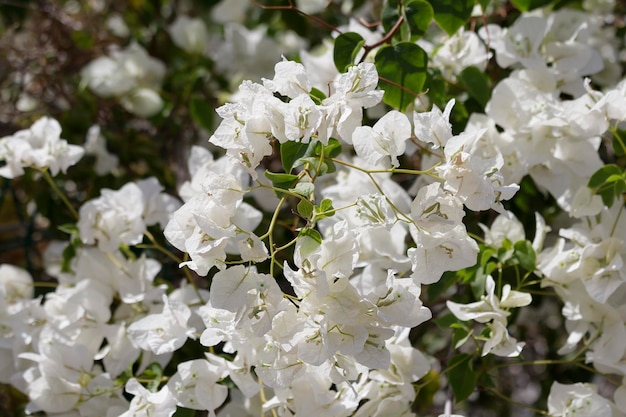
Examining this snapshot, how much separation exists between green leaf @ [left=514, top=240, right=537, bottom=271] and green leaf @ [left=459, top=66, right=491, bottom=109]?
192mm

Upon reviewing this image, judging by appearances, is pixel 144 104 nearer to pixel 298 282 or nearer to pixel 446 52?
pixel 446 52

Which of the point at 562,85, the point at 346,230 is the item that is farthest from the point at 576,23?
the point at 346,230

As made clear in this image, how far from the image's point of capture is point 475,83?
3.08ft

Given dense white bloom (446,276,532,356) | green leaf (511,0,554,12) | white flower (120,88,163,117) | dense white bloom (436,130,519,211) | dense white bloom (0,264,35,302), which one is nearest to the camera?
dense white bloom (436,130,519,211)

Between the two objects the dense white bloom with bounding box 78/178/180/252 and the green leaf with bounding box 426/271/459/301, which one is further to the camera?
the dense white bloom with bounding box 78/178/180/252

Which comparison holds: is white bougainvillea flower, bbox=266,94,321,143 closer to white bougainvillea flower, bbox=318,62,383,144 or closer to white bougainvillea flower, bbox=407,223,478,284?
white bougainvillea flower, bbox=318,62,383,144

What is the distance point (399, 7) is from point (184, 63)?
2.15ft

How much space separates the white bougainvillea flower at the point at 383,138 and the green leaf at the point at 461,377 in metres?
0.27

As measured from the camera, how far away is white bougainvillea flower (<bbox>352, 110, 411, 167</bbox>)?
0.69m

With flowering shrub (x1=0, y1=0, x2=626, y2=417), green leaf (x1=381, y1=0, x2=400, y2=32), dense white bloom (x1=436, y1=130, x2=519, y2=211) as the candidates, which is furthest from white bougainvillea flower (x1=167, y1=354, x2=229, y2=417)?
green leaf (x1=381, y1=0, x2=400, y2=32)

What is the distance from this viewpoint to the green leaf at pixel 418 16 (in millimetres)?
838

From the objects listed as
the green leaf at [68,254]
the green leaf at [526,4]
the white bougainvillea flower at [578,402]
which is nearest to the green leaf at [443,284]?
the white bougainvillea flower at [578,402]

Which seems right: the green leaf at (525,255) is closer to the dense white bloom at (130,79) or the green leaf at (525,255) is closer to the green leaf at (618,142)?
the green leaf at (618,142)

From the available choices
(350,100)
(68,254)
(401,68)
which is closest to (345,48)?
(401,68)
